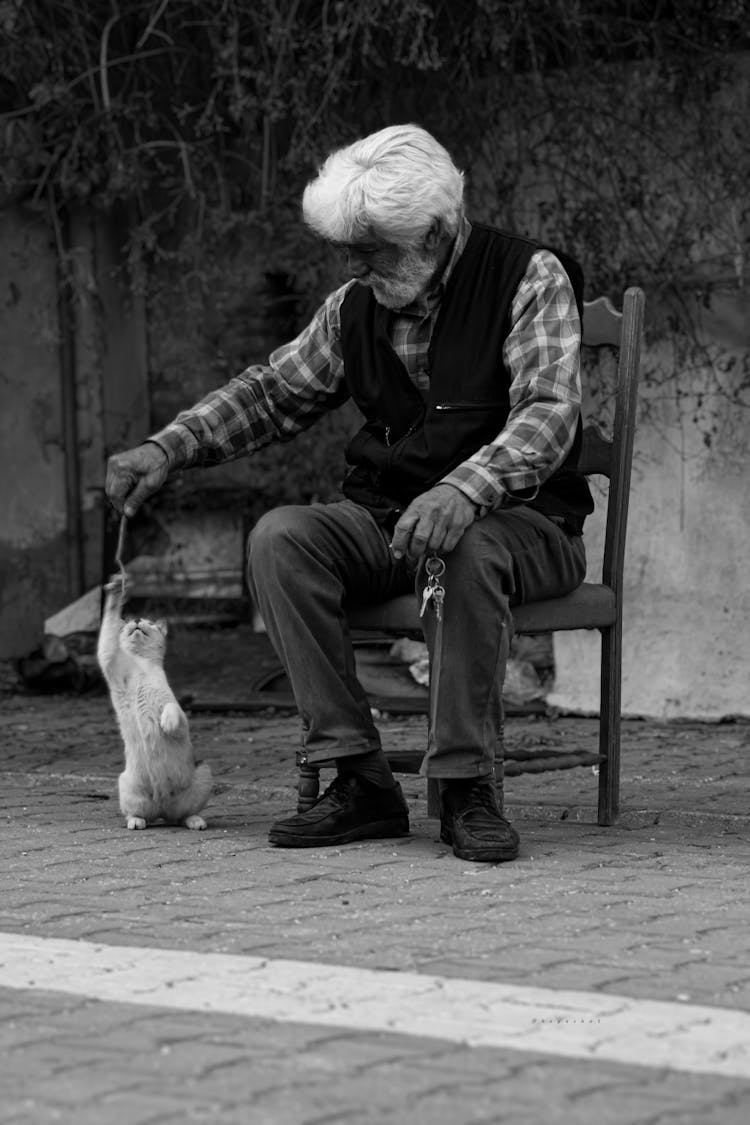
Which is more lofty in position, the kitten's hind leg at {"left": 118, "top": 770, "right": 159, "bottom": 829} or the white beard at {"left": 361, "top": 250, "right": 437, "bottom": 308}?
the white beard at {"left": 361, "top": 250, "right": 437, "bottom": 308}

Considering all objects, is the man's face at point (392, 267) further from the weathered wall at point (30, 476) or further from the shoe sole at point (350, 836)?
the weathered wall at point (30, 476)

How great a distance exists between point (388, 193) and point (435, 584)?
35.6 inches

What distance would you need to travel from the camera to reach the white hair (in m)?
4.36

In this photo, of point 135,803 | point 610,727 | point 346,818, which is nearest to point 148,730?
point 135,803

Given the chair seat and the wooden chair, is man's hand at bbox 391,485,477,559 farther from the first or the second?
the wooden chair

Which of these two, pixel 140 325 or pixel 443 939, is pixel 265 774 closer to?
pixel 443 939

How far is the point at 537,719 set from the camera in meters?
7.39

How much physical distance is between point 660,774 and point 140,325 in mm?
3761

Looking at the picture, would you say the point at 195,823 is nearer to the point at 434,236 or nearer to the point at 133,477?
the point at 133,477

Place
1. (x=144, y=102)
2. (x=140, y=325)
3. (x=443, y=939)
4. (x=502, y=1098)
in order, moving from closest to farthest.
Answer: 1. (x=502, y=1098)
2. (x=443, y=939)
3. (x=144, y=102)
4. (x=140, y=325)

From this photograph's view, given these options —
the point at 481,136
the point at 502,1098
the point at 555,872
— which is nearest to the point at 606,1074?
the point at 502,1098

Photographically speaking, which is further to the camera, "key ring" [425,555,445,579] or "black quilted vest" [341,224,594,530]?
"black quilted vest" [341,224,594,530]

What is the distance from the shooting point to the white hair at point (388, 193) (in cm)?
436

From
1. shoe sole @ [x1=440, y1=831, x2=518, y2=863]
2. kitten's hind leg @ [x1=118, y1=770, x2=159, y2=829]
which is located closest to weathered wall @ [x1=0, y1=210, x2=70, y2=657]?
kitten's hind leg @ [x1=118, y1=770, x2=159, y2=829]
